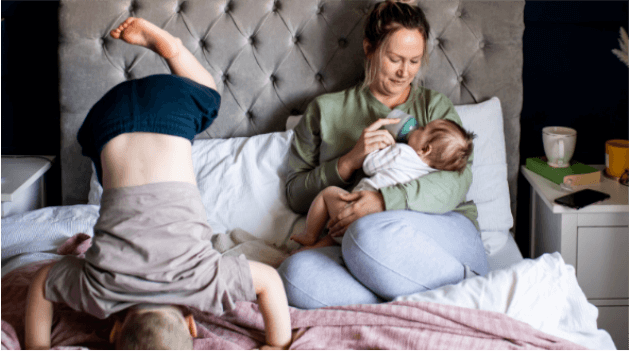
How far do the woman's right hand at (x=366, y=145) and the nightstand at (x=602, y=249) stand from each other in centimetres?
56

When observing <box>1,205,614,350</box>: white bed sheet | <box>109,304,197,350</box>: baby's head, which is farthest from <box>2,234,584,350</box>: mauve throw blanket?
<box>109,304,197,350</box>: baby's head

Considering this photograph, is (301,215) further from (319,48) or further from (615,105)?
(615,105)

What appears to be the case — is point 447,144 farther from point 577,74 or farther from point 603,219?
point 577,74

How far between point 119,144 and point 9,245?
0.75m

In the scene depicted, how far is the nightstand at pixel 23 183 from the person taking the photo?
1775 millimetres

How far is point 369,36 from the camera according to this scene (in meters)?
1.74

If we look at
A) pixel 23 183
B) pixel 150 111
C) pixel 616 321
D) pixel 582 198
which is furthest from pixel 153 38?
pixel 616 321

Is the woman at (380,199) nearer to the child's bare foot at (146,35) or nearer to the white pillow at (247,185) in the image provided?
the white pillow at (247,185)

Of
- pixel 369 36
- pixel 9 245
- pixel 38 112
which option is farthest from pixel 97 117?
pixel 38 112

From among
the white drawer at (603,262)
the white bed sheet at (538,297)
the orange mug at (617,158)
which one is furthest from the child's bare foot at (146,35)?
the orange mug at (617,158)

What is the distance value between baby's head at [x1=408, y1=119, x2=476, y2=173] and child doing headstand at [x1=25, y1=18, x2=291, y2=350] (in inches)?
26.0

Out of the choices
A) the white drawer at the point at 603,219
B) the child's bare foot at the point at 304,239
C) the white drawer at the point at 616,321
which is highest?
the white drawer at the point at 603,219

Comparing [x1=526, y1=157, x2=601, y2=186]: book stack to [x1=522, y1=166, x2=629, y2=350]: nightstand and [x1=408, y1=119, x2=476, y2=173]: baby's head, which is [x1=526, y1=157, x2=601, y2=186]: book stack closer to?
[x1=522, y1=166, x2=629, y2=350]: nightstand

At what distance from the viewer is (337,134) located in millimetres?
1767
